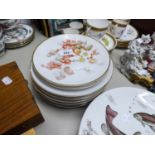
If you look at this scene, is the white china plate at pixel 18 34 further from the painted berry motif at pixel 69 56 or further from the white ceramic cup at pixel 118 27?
the white ceramic cup at pixel 118 27

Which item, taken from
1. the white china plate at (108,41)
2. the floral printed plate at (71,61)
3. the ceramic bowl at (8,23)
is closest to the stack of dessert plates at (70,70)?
the floral printed plate at (71,61)

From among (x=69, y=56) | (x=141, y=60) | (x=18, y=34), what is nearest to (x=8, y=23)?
(x=18, y=34)

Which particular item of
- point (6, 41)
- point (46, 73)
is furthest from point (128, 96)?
point (6, 41)

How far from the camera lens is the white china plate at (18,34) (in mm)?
704

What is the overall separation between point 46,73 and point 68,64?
81mm

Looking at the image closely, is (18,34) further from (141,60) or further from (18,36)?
(141,60)

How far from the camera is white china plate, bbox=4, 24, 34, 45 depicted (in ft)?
2.31

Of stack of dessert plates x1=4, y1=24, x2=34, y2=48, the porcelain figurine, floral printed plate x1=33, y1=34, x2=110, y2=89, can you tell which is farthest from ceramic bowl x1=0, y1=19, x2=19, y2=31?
the porcelain figurine

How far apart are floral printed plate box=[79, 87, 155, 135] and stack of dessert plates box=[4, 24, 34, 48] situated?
0.40 m

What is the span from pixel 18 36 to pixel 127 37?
1.47 feet

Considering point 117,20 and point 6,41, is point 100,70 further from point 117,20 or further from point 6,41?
point 6,41

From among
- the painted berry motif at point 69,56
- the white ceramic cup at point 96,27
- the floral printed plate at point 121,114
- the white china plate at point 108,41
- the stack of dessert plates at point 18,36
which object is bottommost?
the floral printed plate at point 121,114

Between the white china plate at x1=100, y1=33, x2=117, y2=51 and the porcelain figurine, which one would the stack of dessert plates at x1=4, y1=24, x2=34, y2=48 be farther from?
the porcelain figurine

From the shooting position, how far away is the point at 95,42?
604mm
